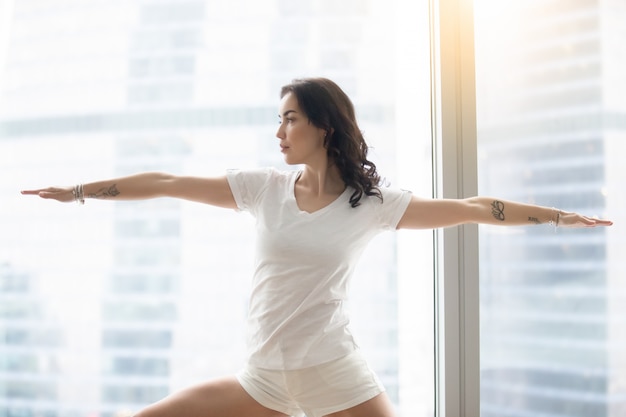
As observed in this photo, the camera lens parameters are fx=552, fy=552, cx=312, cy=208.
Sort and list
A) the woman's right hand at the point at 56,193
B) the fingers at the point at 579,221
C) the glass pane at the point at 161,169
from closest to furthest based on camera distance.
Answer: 1. the woman's right hand at the point at 56,193
2. the fingers at the point at 579,221
3. the glass pane at the point at 161,169

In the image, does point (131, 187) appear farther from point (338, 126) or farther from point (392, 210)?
point (392, 210)

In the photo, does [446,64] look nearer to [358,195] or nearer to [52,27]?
[358,195]

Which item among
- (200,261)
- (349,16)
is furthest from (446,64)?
(200,261)

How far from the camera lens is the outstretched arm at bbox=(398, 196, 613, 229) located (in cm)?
170

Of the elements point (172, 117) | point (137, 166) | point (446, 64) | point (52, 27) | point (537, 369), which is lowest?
point (537, 369)

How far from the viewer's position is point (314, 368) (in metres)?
1.59

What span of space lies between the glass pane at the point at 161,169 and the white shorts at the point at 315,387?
1.22 ft

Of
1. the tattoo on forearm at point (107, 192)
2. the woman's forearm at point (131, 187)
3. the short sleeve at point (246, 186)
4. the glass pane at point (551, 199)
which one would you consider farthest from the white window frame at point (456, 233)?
the tattoo on forearm at point (107, 192)

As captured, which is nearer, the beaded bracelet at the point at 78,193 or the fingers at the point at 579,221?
the beaded bracelet at the point at 78,193

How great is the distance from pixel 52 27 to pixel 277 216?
3.77 feet

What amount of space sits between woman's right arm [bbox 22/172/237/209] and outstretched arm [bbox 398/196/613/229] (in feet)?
1.85

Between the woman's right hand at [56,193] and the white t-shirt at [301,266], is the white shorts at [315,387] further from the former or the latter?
the woman's right hand at [56,193]

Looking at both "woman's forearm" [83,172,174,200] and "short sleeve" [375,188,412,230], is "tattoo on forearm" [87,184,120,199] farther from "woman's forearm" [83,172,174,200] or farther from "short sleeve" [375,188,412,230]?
"short sleeve" [375,188,412,230]

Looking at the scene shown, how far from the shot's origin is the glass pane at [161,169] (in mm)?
1953
